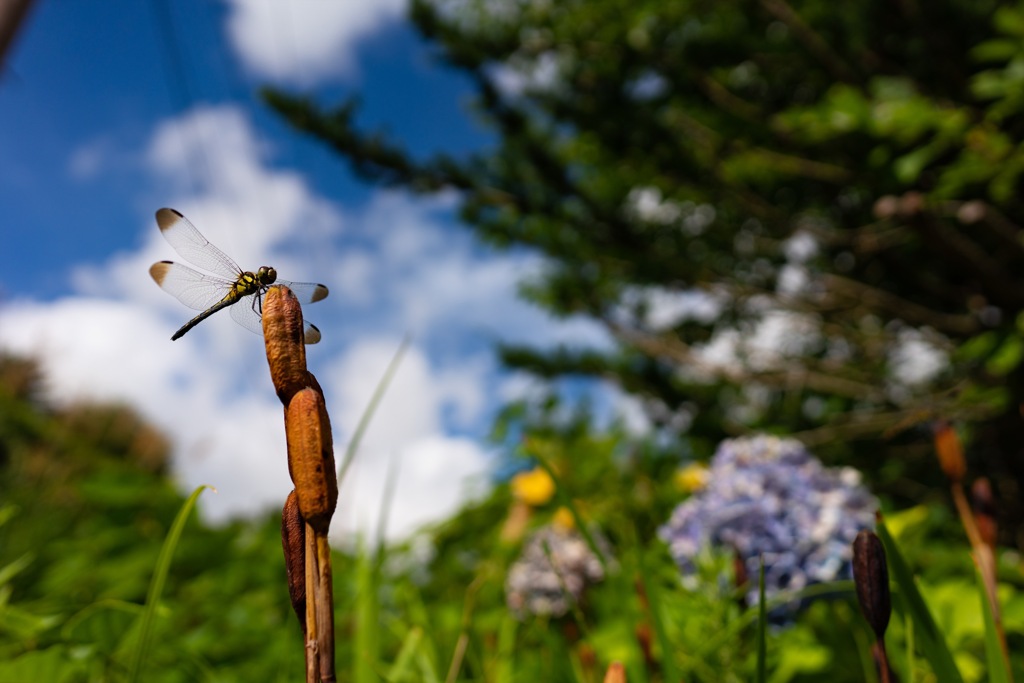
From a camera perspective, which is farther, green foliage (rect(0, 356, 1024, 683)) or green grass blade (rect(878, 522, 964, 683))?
green foliage (rect(0, 356, 1024, 683))

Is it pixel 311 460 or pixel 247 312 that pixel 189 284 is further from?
pixel 311 460

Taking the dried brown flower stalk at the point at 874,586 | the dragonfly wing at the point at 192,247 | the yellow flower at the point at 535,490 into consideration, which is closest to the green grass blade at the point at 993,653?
the dried brown flower stalk at the point at 874,586

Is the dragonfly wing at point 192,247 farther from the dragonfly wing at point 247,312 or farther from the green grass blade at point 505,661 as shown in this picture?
the green grass blade at point 505,661

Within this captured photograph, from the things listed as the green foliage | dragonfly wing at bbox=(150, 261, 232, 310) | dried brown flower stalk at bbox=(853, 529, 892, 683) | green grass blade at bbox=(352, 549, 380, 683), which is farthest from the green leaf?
dried brown flower stalk at bbox=(853, 529, 892, 683)

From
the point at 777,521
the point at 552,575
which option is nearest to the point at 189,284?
the point at 777,521

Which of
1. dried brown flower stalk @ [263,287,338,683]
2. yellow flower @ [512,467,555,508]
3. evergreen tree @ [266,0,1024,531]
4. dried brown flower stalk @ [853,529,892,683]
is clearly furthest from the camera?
evergreen tree @ [266,0,1024,531]

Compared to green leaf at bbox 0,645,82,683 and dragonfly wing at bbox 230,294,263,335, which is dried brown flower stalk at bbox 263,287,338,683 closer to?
dragonfly wing at bbox 230,294,263,335
